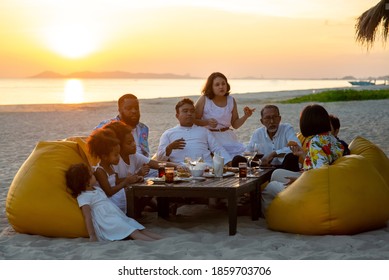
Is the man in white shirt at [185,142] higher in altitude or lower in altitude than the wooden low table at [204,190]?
higher

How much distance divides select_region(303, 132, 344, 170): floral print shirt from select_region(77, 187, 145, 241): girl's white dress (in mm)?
1644

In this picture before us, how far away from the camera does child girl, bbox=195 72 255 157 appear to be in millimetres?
7816

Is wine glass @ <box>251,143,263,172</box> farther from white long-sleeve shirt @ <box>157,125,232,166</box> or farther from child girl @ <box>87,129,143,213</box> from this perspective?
child girl @ <box>87,129,143,213</box>

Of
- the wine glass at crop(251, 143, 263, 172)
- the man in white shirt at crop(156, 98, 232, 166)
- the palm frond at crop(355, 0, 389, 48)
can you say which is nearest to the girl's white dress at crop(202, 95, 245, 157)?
the man in white shirt at crop(156, 98, 232, 166)

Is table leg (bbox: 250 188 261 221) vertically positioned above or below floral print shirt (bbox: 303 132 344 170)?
below

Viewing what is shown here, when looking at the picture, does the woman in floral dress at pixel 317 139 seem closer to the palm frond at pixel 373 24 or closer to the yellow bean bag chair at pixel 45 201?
the yellow bean bag chair at pixel 45 201

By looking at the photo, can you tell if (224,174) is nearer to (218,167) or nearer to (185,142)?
(218,167)

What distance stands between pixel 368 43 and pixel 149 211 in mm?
10149

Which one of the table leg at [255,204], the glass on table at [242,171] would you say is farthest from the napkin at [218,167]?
the table leg at [255,204]

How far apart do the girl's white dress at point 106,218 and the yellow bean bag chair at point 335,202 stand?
1305 millimetres

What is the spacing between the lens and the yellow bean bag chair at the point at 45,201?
18.6ft

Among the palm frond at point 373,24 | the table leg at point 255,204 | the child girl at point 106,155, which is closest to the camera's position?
the child girl at point 106,155

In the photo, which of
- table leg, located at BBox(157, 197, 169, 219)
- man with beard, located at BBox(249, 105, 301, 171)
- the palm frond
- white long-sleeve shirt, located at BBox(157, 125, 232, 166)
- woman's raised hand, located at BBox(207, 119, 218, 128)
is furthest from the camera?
the palm frond
